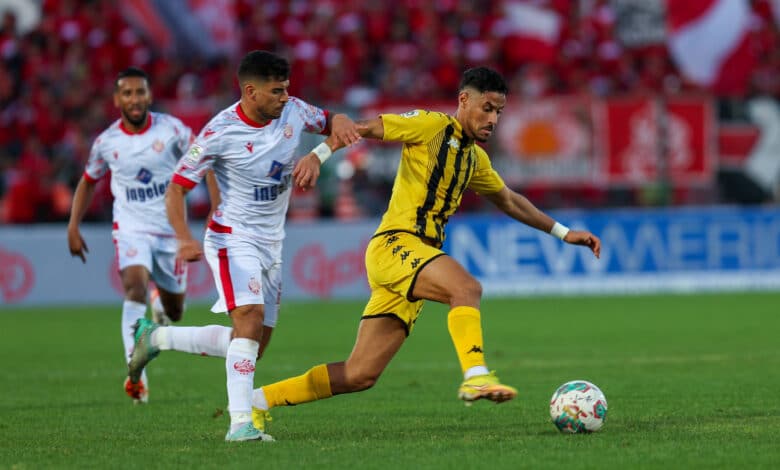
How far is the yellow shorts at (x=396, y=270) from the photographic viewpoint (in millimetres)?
7238

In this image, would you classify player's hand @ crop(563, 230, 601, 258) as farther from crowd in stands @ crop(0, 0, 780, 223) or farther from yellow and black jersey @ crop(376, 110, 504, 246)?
crowd in stands @ crop(0, 0, 780, 223)

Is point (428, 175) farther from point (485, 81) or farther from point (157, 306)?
point (157, 306)

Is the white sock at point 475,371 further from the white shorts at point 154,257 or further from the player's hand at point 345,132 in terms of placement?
the white shorts at point 154,257

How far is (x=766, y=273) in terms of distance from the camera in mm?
21359

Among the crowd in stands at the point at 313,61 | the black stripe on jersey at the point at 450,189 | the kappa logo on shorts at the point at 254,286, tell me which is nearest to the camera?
the kappa logo on shorts at the point at 254,286

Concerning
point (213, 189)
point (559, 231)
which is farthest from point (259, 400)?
point (559, 231)

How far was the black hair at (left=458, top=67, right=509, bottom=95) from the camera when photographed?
744 cm

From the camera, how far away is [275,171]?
760cm

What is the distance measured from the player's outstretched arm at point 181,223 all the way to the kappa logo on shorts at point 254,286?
366 millimetres

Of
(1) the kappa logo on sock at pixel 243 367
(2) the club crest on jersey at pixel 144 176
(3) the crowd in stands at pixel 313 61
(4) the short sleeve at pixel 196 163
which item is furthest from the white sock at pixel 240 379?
(3) the crowd in stands at pixel 313 61

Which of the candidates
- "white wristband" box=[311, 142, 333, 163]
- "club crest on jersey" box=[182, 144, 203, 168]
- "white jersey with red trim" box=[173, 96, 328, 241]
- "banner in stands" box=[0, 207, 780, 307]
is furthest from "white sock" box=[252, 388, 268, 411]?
"banner in stands" box=[0, 207, 780, 307]

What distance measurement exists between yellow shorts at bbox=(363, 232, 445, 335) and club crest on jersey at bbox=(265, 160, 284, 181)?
0.69 m

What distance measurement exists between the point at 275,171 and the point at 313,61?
667 inches

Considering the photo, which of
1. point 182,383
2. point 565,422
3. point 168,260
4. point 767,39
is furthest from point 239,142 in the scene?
point 767,39
